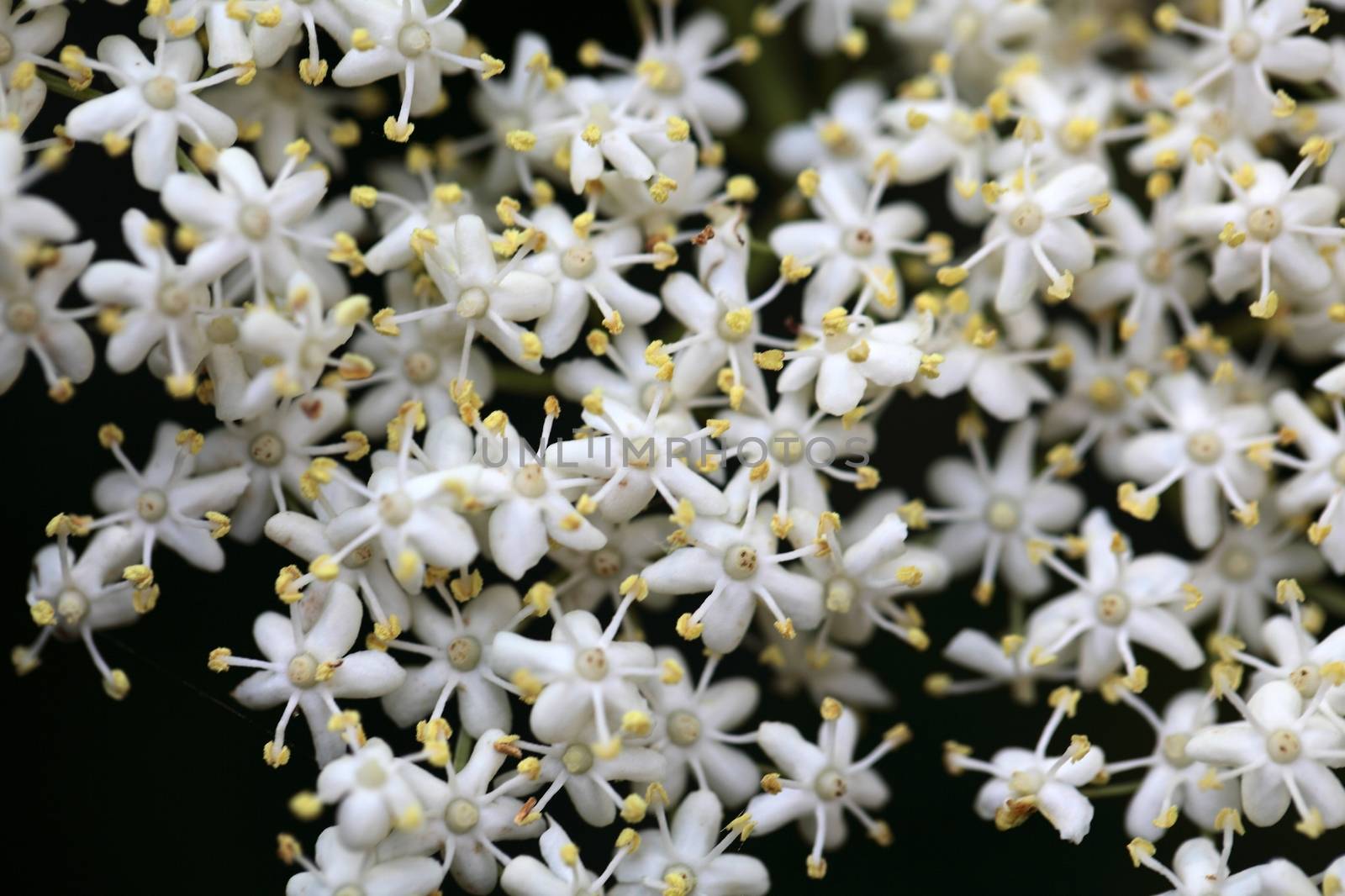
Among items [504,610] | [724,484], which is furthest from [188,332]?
[724,484]

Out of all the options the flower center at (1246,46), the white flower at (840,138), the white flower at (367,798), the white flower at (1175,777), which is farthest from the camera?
the white flower at (840,138)

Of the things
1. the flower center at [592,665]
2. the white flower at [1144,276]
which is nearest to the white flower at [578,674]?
the flower center at [592,665]

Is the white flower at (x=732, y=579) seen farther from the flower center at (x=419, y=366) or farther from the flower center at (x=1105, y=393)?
the flower center at (x=1105, y=393)

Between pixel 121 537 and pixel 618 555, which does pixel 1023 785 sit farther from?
pixel 121 537

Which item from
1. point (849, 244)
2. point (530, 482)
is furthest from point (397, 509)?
point (849, 244)

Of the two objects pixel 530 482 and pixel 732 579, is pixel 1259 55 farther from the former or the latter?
pixel 530 482

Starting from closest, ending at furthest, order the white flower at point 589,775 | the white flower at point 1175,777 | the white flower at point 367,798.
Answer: the white flower at point 367,798 → the white flower at point 589,775 → the white flower at point 1175,777

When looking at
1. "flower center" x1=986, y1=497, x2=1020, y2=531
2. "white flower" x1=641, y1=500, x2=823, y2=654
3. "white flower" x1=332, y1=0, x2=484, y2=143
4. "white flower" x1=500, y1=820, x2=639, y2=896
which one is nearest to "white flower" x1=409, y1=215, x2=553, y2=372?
"white flower" x1=332, y1=0, x2=484, y2=143
